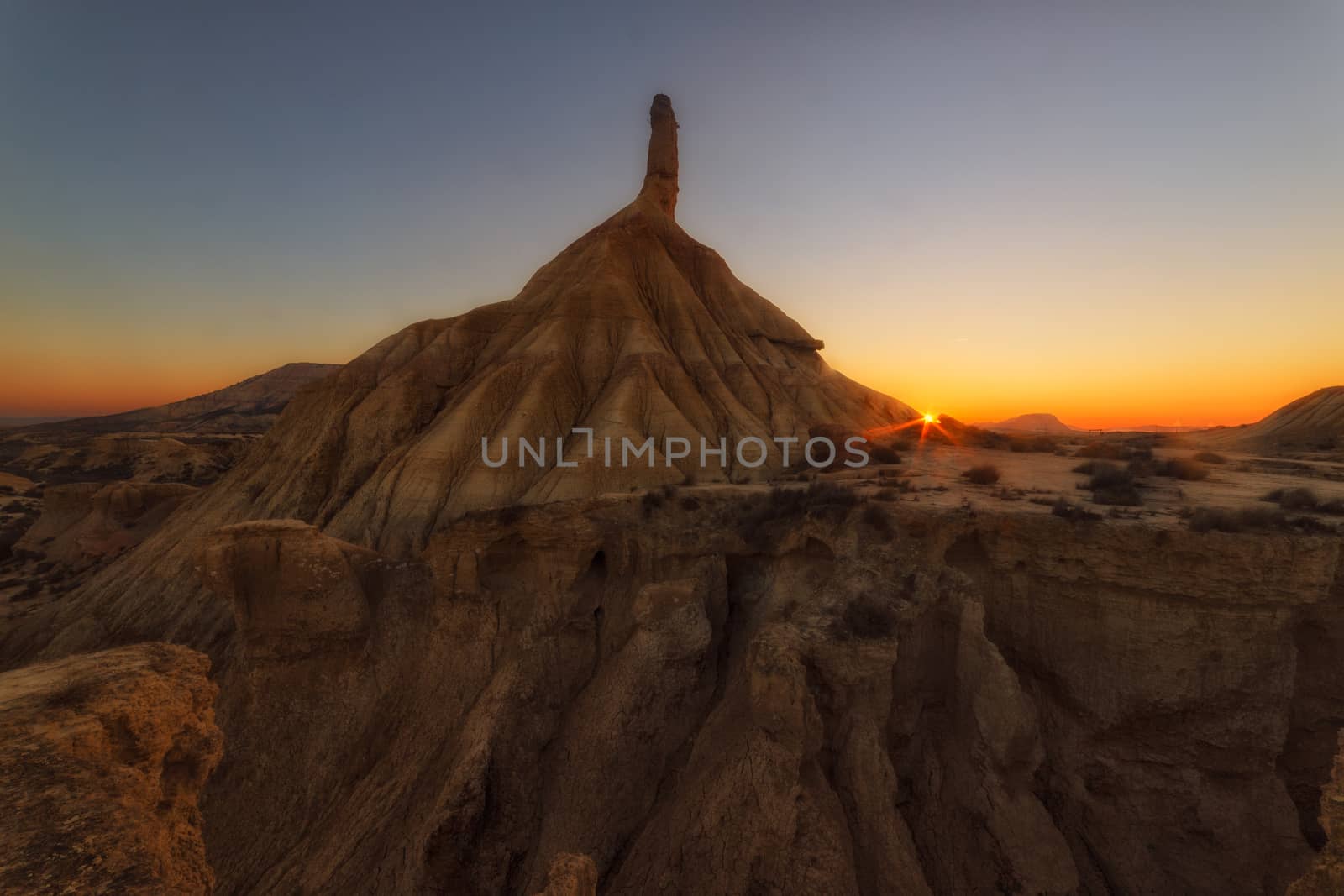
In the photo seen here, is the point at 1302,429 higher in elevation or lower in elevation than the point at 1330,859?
→ higher

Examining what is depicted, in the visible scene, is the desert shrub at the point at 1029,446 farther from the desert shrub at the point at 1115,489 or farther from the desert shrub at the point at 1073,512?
the desert shrub at the point at 1073,512

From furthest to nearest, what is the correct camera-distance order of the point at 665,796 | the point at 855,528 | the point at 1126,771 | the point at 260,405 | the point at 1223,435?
the point at 260,405 → the point at 1223,435 → the point at 855,528 → the point at 665,796 → the point at 1126,771

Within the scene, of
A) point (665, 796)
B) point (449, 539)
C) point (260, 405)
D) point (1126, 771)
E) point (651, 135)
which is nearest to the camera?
point (1126, 771)

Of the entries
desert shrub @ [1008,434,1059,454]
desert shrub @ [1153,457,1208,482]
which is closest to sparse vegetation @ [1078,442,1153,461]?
desert shrub @ [1008,434,1059,454]

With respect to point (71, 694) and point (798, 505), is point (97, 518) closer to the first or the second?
point (71, 694)

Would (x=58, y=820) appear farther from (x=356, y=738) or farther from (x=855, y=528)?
(x=855, y=528)

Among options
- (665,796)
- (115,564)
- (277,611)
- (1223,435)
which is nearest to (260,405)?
(115,564)

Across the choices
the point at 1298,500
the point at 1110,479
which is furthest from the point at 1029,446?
the point at 1298,500
